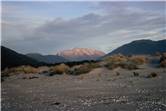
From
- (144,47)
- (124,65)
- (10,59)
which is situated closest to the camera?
(124,65)

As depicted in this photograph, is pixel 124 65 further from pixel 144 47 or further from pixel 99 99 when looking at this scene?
pixel 144 47

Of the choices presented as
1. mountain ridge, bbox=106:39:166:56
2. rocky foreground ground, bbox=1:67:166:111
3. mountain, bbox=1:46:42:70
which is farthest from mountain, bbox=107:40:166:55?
rocky foreground ground, bbox=1:67:166:111

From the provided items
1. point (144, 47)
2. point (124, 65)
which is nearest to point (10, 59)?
point (124, 65)

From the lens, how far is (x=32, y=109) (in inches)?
511

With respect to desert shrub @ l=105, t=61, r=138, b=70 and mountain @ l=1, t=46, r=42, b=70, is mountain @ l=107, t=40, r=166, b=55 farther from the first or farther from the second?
desert shrub @ l=105, t=61, r=138, b=70

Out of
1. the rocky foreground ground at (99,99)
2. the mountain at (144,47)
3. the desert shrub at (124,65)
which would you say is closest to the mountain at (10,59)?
→ the desert shrub at (124,65)

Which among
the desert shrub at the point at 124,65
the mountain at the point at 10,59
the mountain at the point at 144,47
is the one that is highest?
the mountain at the point at 144,47

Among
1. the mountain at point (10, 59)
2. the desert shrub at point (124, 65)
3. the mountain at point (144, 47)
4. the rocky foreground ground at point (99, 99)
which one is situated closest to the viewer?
the rocky foreground ground at point (99, 99)

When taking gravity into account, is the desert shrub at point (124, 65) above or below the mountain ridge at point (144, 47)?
below

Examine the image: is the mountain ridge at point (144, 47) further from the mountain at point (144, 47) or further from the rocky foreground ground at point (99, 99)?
the rocky foreground ground at point (99, 99)

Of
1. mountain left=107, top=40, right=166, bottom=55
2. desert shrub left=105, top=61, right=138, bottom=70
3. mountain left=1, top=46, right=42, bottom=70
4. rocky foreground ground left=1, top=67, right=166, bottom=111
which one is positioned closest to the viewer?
rocky foreground ground left=1, top=67, right=166, bottom=111

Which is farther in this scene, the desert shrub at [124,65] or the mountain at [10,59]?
the mountain at [10,59]

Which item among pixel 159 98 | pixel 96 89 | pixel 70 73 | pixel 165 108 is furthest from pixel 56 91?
pixel 70 73

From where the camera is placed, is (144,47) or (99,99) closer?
(99,99)
